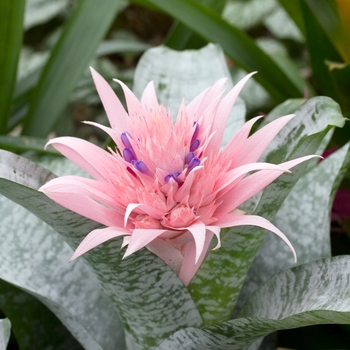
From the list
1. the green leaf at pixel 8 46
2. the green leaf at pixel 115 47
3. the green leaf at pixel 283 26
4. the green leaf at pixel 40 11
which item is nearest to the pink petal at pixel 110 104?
the green leaf at pixel 8 46

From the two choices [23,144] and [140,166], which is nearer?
[140,166]

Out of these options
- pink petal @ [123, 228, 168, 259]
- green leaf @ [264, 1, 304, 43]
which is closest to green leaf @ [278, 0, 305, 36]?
green leaf @ [264, 1, 304, 43]

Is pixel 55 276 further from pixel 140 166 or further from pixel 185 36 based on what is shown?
→ pixel 185 36

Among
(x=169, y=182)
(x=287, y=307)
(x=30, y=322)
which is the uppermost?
(x=169, y=182)

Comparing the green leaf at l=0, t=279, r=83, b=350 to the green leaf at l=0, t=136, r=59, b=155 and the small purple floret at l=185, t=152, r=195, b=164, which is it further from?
the small purple floret at l=185, t=152, r=195, b=164

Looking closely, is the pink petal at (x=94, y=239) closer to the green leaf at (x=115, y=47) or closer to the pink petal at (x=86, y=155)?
the pink petal at (x=86, y=155)

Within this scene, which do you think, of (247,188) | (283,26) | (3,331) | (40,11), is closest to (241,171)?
(247,188)
